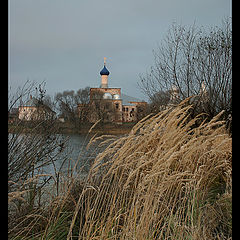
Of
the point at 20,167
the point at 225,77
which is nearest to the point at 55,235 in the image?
the point at 20,167

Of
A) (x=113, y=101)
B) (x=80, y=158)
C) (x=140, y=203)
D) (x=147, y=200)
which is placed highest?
(x=113, y=101)

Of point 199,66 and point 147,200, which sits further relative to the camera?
point 199,66

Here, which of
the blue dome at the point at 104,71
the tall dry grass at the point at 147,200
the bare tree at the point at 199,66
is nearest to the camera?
the tall dry grass at the point at 147,200

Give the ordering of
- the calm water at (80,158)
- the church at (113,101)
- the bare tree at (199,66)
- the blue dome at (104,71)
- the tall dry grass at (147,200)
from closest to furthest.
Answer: the tall dry grass at (147,200)
the calm water at (80,158)
the bare tree at (199,66)
the church at (113,101)
the blue dome at (104,71)

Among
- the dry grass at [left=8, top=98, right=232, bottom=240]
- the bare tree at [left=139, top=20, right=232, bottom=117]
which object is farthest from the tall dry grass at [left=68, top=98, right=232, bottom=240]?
the bare tree at [left=139, top=20, right=232, bottom=117]

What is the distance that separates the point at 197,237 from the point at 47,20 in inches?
86.6

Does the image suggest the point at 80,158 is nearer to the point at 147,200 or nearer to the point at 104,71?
the point at 147,200

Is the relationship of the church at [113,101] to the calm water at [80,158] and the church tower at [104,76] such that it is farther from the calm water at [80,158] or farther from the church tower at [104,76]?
the calm water at [80,158]

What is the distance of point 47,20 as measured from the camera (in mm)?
2324

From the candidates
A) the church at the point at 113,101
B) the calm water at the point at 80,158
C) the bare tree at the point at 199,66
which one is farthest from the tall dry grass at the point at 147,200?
the church at the point at 113,101

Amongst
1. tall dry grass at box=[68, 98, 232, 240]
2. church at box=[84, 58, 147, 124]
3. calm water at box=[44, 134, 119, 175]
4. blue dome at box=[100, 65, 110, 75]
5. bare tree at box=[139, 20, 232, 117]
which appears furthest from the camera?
blue dome at box=[100, 65, 110, 75]

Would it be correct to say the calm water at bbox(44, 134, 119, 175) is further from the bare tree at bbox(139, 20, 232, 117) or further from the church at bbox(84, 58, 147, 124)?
the church at bbox(84, 58, 147, 124)

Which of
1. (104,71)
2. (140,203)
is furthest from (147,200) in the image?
(104,71)

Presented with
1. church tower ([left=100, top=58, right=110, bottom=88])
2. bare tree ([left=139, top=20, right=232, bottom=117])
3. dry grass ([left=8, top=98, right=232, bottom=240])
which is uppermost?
church tower ([left=100, top=58, right=110, bottom=88])
